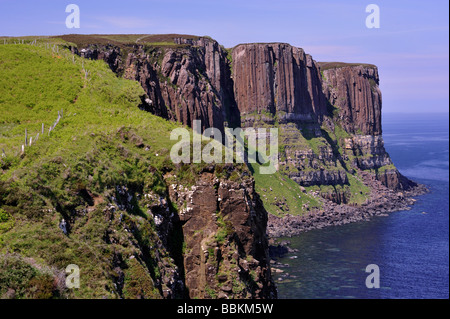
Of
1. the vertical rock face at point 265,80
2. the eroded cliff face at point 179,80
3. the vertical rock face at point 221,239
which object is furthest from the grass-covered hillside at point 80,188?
the vertical rock face at point 265,80

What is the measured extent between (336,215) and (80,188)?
140 metres

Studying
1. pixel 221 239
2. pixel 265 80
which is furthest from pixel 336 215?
pixel 221 239

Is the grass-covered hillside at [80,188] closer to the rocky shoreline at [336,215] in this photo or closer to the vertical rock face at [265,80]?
the rocky shoreline at [336,215]

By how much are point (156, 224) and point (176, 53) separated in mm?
123320

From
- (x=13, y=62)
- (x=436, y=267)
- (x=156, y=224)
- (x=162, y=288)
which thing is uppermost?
(x=13, y=62)

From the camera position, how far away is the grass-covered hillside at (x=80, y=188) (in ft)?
87.9

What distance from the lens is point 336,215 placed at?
16538 centimetres

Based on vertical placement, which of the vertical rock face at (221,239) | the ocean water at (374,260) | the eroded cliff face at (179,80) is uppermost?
the eroded cliff face at (179,80)

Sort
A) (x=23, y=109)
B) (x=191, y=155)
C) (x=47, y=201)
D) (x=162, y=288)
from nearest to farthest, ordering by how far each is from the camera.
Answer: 1. (x=47, y=201)
2. (x=162, y=288)
3. (x=191, y=155)
4. (x=23, y=109)

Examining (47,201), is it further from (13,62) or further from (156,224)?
(13,62)

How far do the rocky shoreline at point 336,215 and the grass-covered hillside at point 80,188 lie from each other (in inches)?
3611

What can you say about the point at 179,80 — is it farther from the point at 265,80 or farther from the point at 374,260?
the point at 374,260

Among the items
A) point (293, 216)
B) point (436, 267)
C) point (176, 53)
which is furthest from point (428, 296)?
point (176, 53)

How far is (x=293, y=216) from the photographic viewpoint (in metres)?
158
